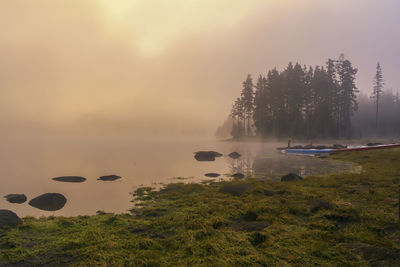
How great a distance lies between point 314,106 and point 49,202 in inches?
3039

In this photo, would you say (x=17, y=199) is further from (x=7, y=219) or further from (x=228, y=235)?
(x=228, y=235)

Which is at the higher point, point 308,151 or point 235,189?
point 308,151

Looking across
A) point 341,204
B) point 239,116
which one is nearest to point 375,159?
point 341,204

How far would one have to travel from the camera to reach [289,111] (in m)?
77.0

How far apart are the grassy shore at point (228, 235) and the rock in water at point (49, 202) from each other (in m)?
2.32

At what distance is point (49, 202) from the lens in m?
13.1

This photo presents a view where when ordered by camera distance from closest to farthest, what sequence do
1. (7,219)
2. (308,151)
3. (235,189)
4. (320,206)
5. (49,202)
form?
(7,219) → (320,206) → (49,202) → (235,189) → (308,151)

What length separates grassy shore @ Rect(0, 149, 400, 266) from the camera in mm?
5875

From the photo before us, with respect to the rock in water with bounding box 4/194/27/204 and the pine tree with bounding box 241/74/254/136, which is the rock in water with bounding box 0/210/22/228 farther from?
the pine tree with bounding box 241/74/254/136

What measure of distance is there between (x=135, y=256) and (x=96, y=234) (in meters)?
2.33

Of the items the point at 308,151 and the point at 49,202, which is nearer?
the point at 49,202

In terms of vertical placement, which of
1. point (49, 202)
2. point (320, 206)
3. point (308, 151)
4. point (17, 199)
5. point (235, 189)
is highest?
point (320, 206)

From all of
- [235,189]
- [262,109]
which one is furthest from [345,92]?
[235,189]

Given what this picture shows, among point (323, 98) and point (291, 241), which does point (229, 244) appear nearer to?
point (291, 241)
